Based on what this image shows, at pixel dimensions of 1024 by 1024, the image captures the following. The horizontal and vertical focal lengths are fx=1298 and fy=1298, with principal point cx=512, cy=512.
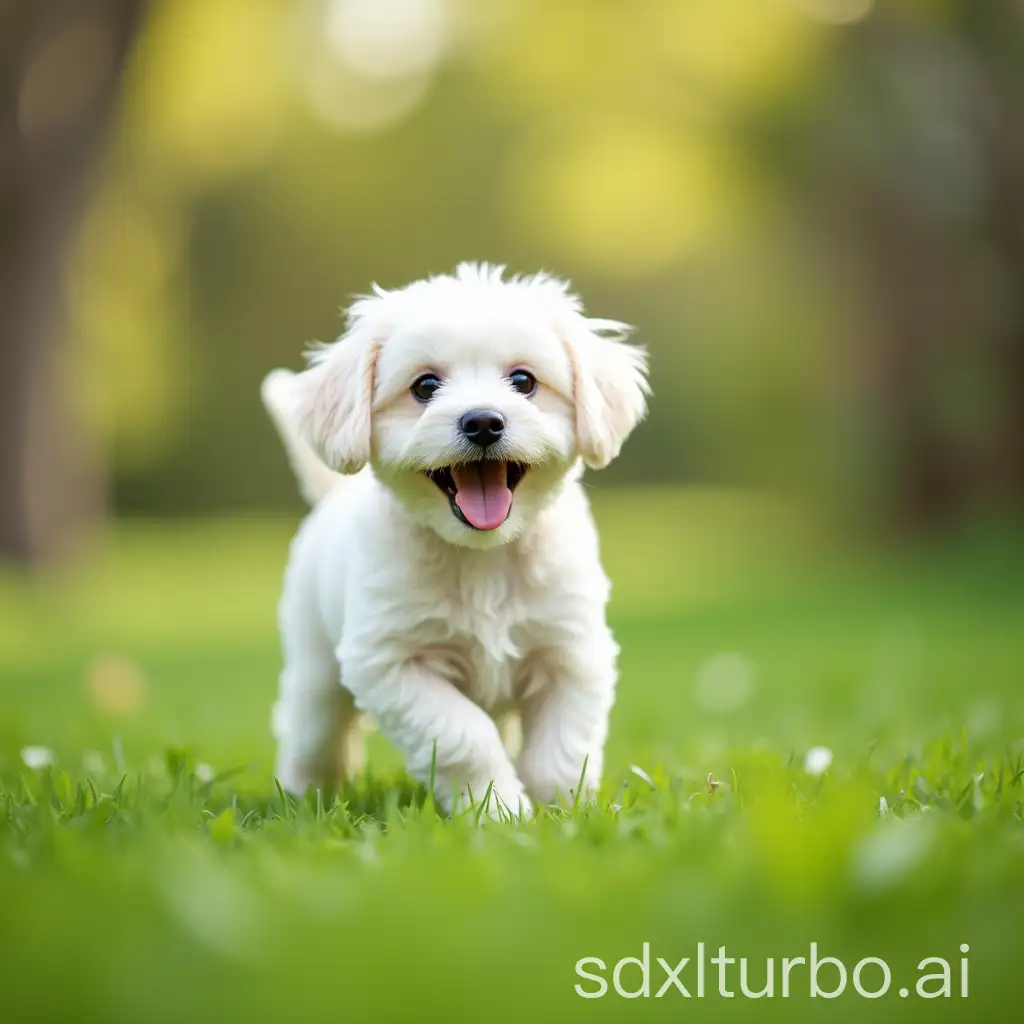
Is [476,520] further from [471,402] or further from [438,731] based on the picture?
[438,731]

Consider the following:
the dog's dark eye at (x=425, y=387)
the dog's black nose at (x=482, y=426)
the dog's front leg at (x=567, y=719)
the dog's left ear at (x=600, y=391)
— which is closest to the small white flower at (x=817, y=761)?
the dog's front leg at (x=567, y=719)

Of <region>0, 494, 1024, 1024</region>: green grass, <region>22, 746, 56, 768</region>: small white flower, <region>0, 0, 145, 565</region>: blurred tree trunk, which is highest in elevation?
<region>0, 0, 145, 565</region>: blurred tree trunk

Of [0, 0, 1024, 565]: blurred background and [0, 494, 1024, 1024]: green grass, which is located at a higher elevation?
[0, 0, 1024, 565]: blurred background

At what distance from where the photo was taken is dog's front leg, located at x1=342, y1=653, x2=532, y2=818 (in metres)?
3.12

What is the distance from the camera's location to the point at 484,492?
3203mm

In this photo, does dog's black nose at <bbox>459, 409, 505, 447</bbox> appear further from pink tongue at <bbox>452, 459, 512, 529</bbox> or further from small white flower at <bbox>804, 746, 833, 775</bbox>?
small white flower at <bbox>804, 746, 833, 775</bbox>

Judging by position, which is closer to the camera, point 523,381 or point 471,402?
point 471,402

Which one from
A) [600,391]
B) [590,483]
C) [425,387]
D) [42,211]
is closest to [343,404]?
[425,387]

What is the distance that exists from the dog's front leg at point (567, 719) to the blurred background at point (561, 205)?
10.8 m

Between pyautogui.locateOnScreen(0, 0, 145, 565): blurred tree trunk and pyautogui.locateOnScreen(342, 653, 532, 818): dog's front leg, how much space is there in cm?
1113

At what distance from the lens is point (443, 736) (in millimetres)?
3129

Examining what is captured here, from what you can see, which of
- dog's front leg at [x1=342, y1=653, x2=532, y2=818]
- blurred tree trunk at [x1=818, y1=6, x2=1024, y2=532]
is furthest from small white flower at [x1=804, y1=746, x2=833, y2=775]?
blurred tree trunk at [x1=818, y1=6, x2=1024, y2=532]

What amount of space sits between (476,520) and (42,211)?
38.5 ft

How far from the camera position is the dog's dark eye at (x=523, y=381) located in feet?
10.8
